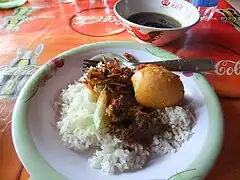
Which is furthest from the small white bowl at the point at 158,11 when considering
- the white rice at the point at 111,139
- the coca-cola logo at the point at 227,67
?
the white rice at the point at 111,139

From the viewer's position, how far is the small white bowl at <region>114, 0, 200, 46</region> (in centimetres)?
81

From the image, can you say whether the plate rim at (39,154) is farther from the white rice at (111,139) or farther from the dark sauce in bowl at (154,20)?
the dark sauce in bowl at (154,20)

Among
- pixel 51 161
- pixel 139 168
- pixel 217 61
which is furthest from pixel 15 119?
pixel 217 61

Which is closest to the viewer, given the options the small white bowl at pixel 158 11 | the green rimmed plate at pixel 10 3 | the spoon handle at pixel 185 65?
the spoon handle at pixel 185 65

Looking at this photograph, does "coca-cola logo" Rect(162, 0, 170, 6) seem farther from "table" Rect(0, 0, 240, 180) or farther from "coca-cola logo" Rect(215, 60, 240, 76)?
"coca-cola logo" Rect(215, 60, 240, 76)

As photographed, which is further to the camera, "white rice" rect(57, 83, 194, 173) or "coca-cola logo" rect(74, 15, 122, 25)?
"coca-cola logo" rect(74, 15, 122, 25)

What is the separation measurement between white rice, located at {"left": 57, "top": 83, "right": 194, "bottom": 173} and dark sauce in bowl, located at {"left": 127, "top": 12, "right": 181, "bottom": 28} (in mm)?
328

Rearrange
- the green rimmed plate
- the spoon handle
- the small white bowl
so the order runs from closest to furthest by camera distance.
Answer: the spoon handle, the small white bowl, the green rimmed plate

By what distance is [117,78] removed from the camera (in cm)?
62

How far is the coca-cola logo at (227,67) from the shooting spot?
0.78 m

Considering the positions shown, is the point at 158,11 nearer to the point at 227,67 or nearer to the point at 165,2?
the point at 165,2

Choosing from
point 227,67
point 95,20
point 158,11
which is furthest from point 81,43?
point 227,67

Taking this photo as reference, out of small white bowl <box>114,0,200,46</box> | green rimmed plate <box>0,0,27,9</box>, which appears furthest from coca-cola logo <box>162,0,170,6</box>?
green rimmed plate <box>0,0,27,9</box>

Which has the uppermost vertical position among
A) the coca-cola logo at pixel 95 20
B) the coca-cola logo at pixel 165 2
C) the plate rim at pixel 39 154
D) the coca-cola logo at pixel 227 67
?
the coca-cola logo at pixel 165 2
